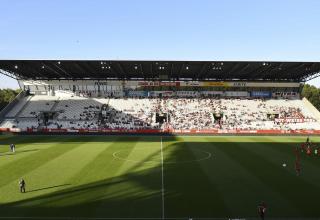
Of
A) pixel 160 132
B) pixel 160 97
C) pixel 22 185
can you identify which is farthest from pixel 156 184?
pixel 160 97

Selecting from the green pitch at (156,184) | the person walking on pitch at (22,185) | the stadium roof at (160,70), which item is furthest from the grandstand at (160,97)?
the person walking on pitch at (22,185)

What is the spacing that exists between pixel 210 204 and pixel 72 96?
77.1m

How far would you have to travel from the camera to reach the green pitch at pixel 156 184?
22.4m

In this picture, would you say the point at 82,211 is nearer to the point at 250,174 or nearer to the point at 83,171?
the point at 83,171

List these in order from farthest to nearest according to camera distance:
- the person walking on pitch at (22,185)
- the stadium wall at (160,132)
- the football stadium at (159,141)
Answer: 1. the stadium wall at (160,132)
2. the person walking on pitch at (22,185)
3. the football stadium at (159,141)

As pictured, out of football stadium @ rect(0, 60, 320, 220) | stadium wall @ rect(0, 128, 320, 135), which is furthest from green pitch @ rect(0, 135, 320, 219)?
stadium wall @ rect(0, 128, 320, 135)

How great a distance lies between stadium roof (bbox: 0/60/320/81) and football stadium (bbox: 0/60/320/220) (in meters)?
0.28

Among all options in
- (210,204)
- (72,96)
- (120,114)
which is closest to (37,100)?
(72,96)

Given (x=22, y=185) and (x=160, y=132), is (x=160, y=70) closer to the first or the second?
(x=160, y=132)

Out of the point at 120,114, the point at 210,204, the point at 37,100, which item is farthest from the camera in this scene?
the point at 37,100

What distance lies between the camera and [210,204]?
78.0 feet

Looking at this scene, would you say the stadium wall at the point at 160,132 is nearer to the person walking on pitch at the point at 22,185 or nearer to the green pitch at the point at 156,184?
the green pitch at the point at 156,184

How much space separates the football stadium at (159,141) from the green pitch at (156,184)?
0.10 metres

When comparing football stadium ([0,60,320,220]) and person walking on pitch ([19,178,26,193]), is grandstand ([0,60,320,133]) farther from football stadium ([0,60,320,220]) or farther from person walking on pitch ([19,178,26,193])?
person walking on pitch ([19,178,26,193])
